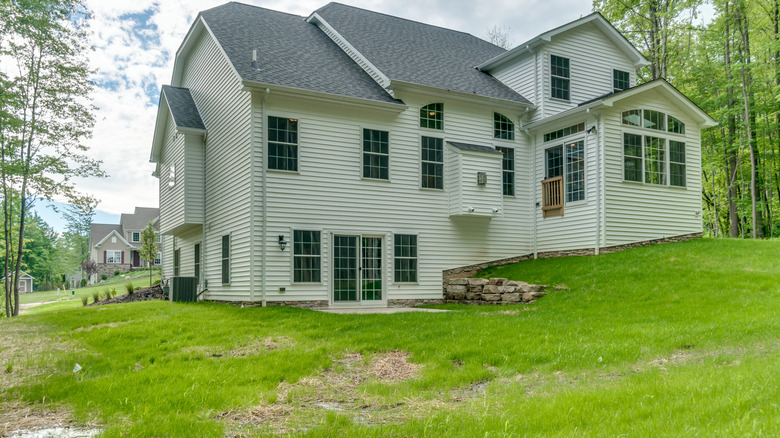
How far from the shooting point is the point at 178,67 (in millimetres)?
19562

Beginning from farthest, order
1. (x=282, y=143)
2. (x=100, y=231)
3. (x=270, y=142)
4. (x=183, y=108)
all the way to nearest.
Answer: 1. (x=100, y=231)
2. (x=183, y=108)
3. (x=282, y=143)
4. (x=270, y=142)

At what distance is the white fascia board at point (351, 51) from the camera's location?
1552 centimetres

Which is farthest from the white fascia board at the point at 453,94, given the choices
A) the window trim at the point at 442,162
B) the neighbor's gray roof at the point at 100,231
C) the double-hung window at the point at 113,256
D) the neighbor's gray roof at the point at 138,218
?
the neighbor's gray roof at the point at 100,231

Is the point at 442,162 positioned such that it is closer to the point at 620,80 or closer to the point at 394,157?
the point at 394,157

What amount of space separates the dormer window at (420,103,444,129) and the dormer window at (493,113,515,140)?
1987 millimetres

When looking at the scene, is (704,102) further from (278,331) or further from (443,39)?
(278,331)

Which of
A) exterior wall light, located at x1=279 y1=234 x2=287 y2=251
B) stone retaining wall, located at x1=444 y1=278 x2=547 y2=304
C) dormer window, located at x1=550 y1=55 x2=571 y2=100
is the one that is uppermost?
dormer window, located at x1=550 y1=55 x2=571 y2=100

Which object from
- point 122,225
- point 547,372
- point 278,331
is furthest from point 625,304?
point 122,225

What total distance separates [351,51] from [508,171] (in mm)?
6185

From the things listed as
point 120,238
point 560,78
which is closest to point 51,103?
point 560,78

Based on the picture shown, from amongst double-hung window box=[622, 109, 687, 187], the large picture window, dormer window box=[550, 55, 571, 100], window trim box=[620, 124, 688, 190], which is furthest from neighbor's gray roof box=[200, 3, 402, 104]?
double-hung window box=[622, 109, 687, 187]

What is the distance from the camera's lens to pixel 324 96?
13.8 m

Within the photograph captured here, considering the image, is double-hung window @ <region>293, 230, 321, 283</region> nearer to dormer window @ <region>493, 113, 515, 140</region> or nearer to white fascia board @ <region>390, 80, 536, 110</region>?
white fascia board @ <region>390, 80, 536, 110</region>

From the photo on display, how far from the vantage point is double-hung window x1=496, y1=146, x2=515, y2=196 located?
16859 millimetres
